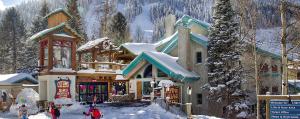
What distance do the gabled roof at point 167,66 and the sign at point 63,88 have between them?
15.7 ft

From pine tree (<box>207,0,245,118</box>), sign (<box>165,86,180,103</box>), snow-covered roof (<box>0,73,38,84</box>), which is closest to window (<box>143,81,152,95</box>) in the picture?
sign (<box>165,86,180,103</box>)

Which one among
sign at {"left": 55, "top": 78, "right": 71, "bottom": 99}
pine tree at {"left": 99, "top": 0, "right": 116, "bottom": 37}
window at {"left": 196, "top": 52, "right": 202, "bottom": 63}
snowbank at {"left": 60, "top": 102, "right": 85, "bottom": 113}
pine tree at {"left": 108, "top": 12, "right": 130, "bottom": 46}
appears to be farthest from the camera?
pine tree at {"left": 108, "top": 12, "right": 130, "bottom": 46}

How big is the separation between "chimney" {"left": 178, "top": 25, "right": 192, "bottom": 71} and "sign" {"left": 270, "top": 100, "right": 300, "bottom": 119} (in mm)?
21235

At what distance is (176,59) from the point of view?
34.3m

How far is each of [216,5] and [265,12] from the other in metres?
3.68

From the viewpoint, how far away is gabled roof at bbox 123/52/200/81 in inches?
1190

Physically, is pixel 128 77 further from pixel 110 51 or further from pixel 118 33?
pixel 118 33

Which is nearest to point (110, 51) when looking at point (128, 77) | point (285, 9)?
point (128, 77)

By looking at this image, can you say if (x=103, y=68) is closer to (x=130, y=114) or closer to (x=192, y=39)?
(x=192, y=39)

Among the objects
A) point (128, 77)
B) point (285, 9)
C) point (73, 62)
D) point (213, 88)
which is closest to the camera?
point (285, 9)

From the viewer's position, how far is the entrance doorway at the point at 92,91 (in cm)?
3469

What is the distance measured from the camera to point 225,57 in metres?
29.7

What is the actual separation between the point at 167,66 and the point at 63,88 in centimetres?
800

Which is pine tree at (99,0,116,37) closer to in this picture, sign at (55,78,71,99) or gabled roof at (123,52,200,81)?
gabled roof at (123,52,200,81)
